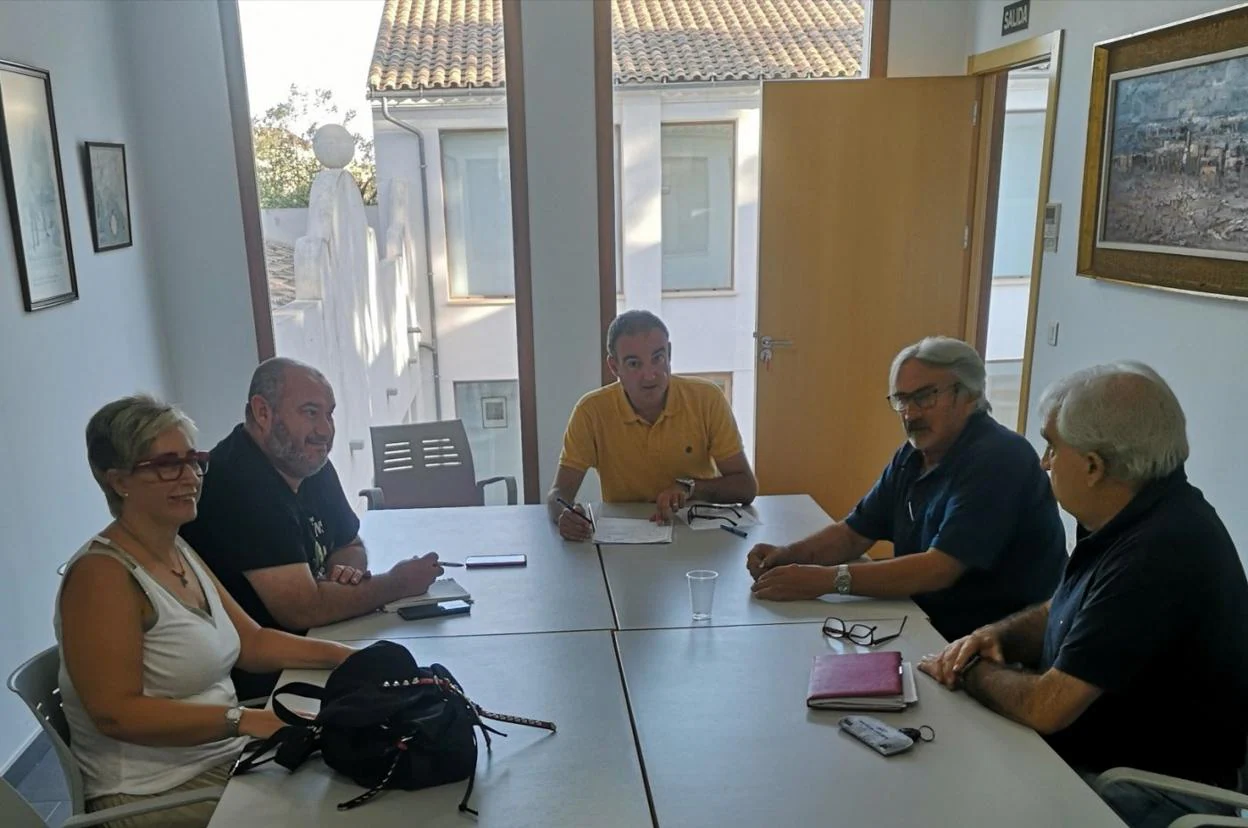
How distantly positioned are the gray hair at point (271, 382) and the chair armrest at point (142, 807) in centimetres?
87

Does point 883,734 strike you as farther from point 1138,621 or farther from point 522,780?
point 522,780

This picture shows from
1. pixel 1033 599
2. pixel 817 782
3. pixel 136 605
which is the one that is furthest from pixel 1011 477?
pixel 136 605

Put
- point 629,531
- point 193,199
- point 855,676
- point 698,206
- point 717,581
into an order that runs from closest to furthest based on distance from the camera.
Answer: point 855,676 < point 717,581 < point 629,531 < point 193,199 < point 698,206

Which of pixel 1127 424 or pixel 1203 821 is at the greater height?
pixel 1127 424

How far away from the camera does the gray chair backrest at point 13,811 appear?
146 cm

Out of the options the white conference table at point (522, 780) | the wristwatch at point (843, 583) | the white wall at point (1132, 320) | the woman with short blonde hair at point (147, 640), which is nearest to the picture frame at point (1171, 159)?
the white wall at point (1132, 320)

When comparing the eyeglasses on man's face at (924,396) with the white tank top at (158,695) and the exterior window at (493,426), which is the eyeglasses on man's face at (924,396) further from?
the exterior window at (493,426)

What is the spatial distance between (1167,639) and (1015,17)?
3.05m

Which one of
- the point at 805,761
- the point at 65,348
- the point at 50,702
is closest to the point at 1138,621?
the point at 805,761

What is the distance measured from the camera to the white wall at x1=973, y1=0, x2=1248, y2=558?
259 centimetres

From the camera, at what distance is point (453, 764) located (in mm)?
1450

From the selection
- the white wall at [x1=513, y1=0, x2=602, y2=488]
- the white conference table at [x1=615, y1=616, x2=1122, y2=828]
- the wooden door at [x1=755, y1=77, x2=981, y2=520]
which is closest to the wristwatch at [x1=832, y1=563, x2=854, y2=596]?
the white conference table at [x1=615, y1=616, x2=1122, y2=828]

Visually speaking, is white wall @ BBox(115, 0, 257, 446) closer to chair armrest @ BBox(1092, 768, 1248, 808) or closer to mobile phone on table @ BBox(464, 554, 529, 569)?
mobile phone on table @ BBox(464, 554, 529, 569)

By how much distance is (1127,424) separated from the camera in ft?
5.21
